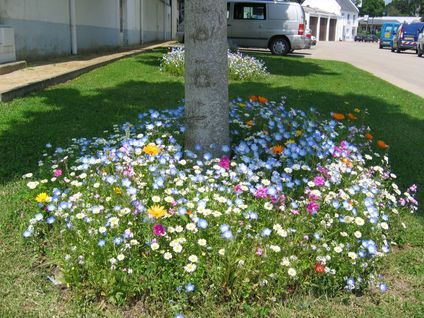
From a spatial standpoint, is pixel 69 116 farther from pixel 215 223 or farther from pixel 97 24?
pixel 97 24

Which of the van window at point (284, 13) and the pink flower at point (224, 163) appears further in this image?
the van window at point (284, 13)

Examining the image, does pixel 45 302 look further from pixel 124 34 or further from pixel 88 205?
pixel 124 34

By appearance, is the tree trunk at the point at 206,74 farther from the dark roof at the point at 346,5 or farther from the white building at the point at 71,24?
the dark roof at the point at 346,5

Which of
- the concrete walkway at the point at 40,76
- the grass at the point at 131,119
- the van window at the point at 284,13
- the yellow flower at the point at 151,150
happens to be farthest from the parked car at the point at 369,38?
the yellow flower at the point at 151,150

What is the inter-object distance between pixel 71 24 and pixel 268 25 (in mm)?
9933

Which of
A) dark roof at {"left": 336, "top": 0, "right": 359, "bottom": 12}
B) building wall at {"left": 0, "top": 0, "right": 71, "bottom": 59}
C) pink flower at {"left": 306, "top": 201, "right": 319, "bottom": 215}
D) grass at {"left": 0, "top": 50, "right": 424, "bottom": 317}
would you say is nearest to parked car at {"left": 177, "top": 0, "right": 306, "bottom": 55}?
grass at {"left": 0, "top": 50, "right": 424, "bottom": 317}

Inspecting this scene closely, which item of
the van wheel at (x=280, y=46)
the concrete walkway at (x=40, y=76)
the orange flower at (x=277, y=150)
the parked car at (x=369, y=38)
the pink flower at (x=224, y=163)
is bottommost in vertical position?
the pink flower at (x=224, y=163)

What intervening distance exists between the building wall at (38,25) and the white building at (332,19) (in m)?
57.8

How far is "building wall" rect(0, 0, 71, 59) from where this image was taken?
10.4 m

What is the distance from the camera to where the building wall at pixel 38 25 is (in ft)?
34.1

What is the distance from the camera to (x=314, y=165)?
3.74m

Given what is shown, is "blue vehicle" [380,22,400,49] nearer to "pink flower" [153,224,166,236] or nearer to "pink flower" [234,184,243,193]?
"pink flower" [234,184,243,193]

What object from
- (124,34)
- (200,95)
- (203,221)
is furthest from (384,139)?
(124,34)

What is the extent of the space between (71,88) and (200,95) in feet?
17.1
